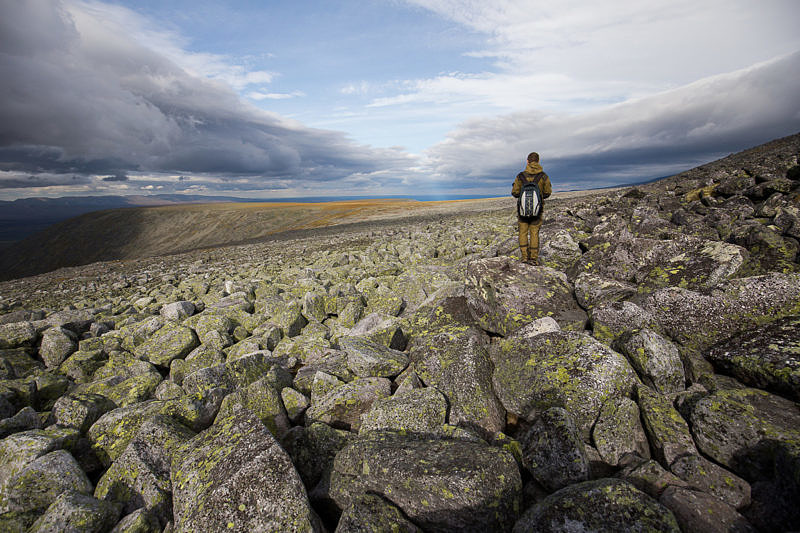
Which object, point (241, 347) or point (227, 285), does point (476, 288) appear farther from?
point (227, 285)

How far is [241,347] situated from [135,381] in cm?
203

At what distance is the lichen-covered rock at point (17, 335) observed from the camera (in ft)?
30.9

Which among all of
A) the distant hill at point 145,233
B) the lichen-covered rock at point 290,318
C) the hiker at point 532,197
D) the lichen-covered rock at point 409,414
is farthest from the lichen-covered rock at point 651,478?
the distant hill at point 145,233

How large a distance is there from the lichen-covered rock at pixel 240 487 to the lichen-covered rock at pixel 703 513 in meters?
3.25

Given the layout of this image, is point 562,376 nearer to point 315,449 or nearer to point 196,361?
point 315,449

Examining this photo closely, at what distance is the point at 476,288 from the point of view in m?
7.66

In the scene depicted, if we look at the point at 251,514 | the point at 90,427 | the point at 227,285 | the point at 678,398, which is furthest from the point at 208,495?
the point at 227,285

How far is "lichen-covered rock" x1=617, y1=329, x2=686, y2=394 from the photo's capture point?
4.70 meters

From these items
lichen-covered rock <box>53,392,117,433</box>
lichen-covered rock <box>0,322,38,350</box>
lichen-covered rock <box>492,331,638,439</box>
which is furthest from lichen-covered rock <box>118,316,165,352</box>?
lichen-covered rock <box>492,331,638,439</box>

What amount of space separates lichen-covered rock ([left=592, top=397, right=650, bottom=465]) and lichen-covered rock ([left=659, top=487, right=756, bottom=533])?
84cm

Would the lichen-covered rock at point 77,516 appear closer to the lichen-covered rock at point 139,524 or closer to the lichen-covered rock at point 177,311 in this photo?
the lichen-covered rock at point 139,524

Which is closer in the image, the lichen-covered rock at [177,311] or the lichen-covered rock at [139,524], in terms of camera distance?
the lichen-covered rock at [139,524]

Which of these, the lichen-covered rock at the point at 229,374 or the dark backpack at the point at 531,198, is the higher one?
the dark backpack at the point at 531,198

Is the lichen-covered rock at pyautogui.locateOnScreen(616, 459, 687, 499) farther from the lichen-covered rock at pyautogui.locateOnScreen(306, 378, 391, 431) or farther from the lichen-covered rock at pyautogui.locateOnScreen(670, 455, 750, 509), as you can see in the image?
the lichen-covered rock at pyautogui.locateOnScreen(306, 378, 391, 431)
